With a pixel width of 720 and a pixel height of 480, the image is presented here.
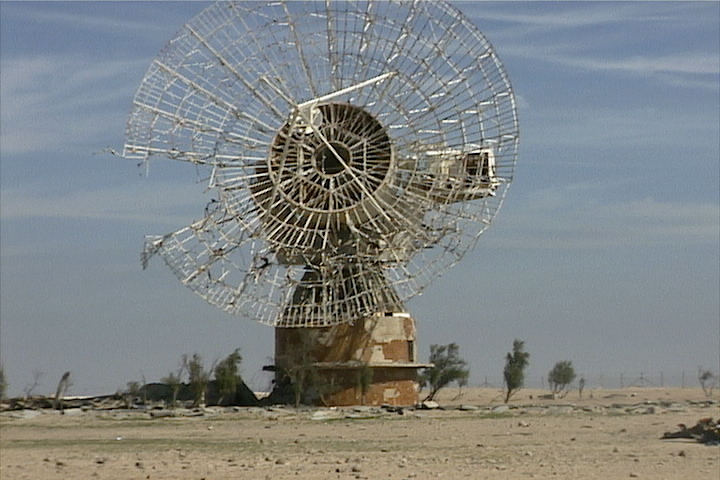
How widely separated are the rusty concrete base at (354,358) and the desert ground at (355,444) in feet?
9.74

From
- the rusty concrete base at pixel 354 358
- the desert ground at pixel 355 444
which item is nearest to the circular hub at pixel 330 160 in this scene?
the rusty concrete base at pixel 354 358

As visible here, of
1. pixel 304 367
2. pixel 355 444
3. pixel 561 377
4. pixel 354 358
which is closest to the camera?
pixel 355 444

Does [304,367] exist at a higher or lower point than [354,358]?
lower

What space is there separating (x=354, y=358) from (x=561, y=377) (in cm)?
3380

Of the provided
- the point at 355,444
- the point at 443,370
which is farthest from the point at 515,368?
the point at 355,444

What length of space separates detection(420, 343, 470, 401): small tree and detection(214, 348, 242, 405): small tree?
10067 mm

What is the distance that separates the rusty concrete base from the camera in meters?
48.1

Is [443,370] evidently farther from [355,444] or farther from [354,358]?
[355,444]

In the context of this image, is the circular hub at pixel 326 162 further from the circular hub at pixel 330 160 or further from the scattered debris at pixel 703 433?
the scattered debris at pixel 703 433

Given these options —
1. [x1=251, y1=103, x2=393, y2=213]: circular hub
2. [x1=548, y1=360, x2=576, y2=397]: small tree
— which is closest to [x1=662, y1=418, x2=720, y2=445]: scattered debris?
[x1=251, y1=103, x2=393, y2=213]: circular hub

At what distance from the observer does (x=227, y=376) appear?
4919 centimetres

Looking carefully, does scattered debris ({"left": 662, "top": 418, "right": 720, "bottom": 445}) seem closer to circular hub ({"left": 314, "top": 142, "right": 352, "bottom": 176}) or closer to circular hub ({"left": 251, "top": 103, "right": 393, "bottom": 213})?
circular hub ({"left": 251, "top": 103, "right": 393, "bottom": 213})

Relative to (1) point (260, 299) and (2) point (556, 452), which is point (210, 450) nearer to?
(2) point (556, 452)

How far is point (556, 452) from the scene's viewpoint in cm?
2627
